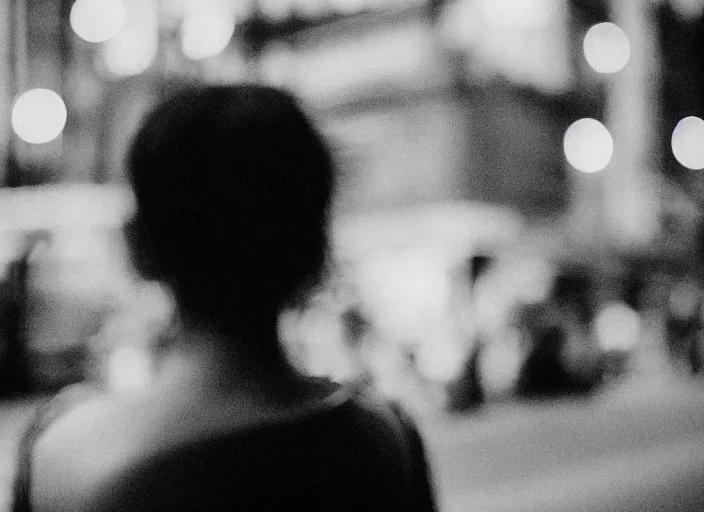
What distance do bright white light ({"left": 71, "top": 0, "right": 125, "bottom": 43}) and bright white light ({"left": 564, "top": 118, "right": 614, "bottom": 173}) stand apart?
8.58m

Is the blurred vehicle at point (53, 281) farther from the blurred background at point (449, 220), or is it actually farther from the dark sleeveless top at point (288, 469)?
the dark sleeveless top at point (288, 469)

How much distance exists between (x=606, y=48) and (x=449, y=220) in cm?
538

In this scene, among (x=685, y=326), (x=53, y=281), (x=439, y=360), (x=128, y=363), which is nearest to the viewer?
(x=128, y=363)

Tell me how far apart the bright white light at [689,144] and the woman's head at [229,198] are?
690 inches

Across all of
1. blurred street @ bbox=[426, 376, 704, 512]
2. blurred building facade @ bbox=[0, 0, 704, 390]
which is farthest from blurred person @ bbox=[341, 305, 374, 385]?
blurred street @ bbox=[426, 376, 704, 512]

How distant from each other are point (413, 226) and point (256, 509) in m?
10.6

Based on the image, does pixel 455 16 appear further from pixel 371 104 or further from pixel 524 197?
pixel 524 197

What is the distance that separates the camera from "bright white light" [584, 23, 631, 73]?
44.4ft

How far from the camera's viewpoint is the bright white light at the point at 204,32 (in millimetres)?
8711

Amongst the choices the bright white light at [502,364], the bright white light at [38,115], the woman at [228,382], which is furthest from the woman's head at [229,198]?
the bright white light at [38,115]

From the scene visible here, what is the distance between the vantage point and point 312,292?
1.18 m

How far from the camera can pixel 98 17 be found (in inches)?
350

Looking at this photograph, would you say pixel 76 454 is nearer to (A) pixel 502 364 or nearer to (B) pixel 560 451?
(B) pixel 560 451

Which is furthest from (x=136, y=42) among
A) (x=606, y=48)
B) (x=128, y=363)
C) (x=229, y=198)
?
(x=229, y=198)
